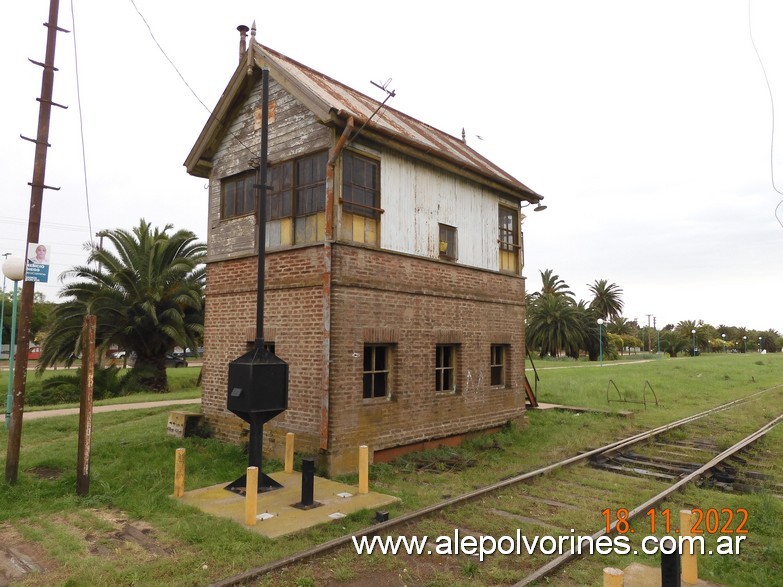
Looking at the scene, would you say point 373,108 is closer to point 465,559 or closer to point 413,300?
point 413,300

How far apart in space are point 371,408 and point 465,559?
4.23 metres

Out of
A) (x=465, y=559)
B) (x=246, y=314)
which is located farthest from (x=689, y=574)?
(x=246, y=314)

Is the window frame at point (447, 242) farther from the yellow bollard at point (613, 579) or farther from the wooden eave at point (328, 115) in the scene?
the yellow bollard at point (613, 579)

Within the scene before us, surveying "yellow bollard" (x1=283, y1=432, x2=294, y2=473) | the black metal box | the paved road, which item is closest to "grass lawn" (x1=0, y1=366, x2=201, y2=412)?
the paved road

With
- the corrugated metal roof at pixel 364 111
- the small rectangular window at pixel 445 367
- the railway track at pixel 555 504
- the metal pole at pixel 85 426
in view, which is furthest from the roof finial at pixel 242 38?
the railway track at pixel 555 504

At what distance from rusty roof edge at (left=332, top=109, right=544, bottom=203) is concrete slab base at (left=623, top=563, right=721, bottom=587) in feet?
25.1

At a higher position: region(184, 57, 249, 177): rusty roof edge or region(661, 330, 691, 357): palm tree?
region(184, 57, 249, 177): rusty roof edge

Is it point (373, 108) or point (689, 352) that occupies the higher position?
point (373, 108)

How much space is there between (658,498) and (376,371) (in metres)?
4.98

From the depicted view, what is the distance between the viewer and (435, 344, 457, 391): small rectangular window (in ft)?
38.4

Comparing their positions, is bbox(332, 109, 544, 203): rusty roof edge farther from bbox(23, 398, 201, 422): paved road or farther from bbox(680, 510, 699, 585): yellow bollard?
bbox(23, 398, 201, 422): paved road

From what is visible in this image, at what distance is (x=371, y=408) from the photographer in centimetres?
976

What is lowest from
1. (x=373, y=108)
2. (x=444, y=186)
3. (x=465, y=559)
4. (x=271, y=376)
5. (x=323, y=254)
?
(x=465, y=559)

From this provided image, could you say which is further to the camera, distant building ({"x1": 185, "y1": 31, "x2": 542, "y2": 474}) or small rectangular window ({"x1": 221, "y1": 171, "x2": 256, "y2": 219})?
small rectangular window ({"x1": 221, "y1": 171, "x2": 256, "y2": 219})
